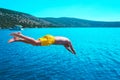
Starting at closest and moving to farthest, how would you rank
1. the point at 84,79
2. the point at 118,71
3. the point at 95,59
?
the point at 84,79 → the point at 118,71 → the point at 95,59

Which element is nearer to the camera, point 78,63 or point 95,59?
point 78,63

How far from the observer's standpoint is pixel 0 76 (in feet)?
143

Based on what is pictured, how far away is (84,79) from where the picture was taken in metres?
42.6

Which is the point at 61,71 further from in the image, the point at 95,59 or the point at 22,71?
the point at 95,59

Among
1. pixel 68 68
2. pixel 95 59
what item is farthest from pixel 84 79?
pixel 95 59

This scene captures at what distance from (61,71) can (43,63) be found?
875 centimetres

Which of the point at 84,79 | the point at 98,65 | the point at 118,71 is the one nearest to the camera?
the point at 84,79

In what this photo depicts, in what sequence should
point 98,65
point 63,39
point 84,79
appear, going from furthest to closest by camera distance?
point 98,65, point 84,79, point 63,39

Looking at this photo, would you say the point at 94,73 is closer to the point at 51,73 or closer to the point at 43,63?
the point at 51,73

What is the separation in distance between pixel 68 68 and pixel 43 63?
24.8ft

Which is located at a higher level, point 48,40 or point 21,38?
point 21,38

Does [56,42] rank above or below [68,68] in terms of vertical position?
above

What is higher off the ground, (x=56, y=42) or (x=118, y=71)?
(x=56, y=42)

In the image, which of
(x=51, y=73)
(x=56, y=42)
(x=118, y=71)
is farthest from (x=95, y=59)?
(x=56, y=42)
